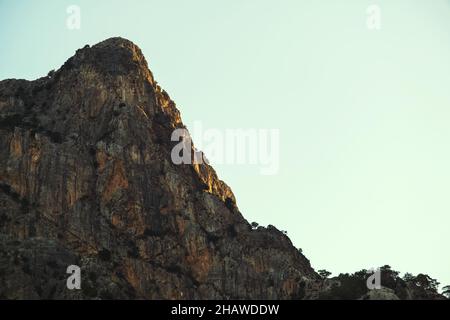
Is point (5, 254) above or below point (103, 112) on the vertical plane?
below

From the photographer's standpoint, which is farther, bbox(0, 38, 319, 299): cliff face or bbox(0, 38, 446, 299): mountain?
bbox(0, 38, 319, 299): cliff face

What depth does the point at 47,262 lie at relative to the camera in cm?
16475

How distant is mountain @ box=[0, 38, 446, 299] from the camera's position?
17038 cm

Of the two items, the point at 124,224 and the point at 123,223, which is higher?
the point at 123,223

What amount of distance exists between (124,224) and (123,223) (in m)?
0.31

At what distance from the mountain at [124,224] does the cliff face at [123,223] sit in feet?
0.78

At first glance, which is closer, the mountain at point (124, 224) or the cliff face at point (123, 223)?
the mountain at point (124, 224)

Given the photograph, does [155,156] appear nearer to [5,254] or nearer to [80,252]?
[80,252]

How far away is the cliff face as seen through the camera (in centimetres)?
17050

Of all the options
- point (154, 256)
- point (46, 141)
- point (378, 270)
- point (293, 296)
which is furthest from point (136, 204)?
point (378, 270)

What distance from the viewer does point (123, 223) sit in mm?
180250

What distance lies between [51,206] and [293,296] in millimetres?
55987

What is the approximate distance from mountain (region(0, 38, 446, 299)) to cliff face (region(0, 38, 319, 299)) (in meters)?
0.24

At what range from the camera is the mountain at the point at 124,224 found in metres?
170
